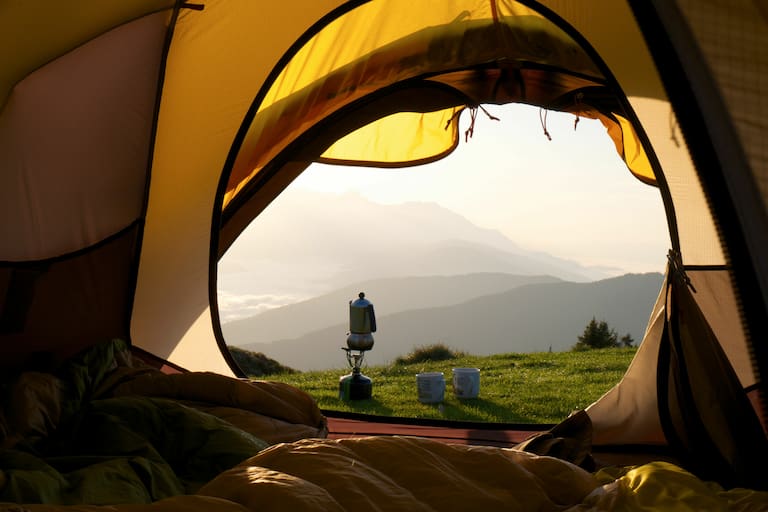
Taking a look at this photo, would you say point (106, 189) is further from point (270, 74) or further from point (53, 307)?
point (270, 74)

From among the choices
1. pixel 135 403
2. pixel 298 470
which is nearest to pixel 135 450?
pixel 135 403

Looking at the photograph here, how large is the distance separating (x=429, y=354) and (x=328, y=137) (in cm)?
264

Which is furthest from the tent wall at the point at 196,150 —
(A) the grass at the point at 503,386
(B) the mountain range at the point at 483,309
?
(B) the mountain range at the point at 483,309

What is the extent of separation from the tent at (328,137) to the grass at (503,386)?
0.97m

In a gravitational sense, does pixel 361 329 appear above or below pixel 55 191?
below

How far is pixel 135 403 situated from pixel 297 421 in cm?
55

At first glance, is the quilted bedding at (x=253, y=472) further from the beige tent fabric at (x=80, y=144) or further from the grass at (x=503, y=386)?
the grass at (x=503, y=386)

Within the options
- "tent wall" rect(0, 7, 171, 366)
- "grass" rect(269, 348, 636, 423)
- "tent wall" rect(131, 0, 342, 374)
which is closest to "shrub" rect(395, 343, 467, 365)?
"grass" rect(269, 348, 636, 423)

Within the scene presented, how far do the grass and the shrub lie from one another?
4 centimetres

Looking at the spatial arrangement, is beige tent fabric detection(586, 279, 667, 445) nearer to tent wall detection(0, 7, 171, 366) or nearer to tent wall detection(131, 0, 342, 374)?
tent wall detection(131, 0, 342, 374)

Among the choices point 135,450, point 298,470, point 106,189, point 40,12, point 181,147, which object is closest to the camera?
point 298,470

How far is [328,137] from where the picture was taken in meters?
3.41

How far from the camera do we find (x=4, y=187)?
2279 millimetres

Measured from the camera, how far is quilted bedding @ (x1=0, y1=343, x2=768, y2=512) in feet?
3.84
